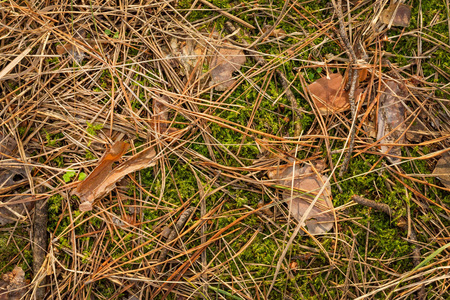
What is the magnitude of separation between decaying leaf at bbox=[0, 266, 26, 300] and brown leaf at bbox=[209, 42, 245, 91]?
6.34ft

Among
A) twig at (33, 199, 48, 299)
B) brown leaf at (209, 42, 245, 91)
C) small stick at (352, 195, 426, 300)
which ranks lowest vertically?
small stick at (352, 195, 426, 300)

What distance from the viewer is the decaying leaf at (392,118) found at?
222 centimetres

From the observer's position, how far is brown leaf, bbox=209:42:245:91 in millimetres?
2238

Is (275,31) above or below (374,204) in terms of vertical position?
above

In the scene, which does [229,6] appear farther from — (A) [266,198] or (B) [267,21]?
(A) [266,198]

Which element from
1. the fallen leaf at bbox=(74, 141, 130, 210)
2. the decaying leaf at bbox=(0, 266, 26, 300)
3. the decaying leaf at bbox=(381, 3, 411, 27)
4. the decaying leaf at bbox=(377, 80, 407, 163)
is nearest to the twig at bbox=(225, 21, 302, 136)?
the decaying leaf at bbox=(377, 80, 407, 163)

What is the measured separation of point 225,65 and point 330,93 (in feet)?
2.64

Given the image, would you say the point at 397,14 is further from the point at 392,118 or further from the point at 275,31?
the point at 275,31

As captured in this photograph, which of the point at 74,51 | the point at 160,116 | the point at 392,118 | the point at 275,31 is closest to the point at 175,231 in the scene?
the point at 160,116

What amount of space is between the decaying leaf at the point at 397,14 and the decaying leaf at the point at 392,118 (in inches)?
17.5

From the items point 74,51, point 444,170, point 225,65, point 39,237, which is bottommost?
point 444,170

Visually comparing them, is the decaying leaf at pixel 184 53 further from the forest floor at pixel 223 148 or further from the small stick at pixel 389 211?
the small stick at pixel 389 211

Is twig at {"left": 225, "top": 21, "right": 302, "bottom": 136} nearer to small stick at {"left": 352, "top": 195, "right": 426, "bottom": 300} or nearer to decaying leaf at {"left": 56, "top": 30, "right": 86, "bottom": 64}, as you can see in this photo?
small stick at {"left": 352, "top": 195, "right": 426, "bottom": 300}

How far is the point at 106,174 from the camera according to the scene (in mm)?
2133
